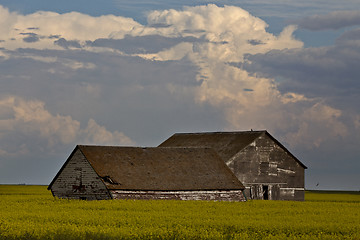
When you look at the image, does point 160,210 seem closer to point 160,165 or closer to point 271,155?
point 160,165

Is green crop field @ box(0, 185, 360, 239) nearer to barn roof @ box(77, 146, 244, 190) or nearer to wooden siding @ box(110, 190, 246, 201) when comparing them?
wooden siding @ box(110, 190, 246, 201)

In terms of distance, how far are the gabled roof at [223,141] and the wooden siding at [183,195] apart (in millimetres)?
5208

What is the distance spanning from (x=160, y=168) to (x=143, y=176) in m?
2.55

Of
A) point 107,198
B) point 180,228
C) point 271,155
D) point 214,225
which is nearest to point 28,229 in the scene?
point 180,228

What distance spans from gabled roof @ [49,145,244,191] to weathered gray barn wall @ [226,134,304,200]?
8.37 ft

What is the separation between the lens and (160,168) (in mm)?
52469

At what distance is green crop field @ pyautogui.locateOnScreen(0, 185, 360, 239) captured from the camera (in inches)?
1012

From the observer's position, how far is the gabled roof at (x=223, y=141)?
193 feet

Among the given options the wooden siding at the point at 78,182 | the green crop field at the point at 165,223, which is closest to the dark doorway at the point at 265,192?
the green crop field at the point at 165,223

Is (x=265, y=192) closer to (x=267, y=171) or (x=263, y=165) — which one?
(x=267, y=171)

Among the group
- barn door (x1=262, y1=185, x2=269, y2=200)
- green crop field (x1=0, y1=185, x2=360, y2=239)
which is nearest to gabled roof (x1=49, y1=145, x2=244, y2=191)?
barn door (x1=262, y1=185, x2=269, y2=200)

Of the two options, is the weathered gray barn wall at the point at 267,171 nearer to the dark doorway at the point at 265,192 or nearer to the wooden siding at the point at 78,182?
the dark doorway at the point at 265,192

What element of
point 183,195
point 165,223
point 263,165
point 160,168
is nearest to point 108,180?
point 160,168

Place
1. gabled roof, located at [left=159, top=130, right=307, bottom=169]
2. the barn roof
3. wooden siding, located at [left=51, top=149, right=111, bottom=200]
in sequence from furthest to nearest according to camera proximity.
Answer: gabled roof, located at [left=159, top=130, right=307, bottom=169], the barn roof, wooden siding, located at [left=51, top=149, right=111, bottom=200]
